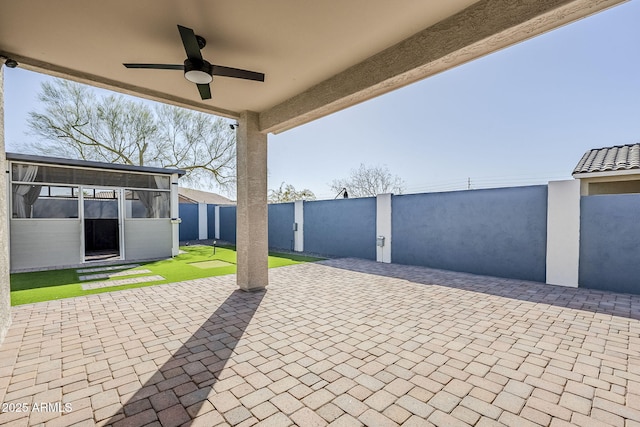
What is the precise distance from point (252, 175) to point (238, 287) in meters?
2.09

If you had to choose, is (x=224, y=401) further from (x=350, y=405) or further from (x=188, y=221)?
(x=188, y=221)

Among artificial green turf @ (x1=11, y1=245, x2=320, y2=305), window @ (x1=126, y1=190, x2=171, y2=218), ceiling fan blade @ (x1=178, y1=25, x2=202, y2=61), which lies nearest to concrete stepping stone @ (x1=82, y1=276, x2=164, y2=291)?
artificial green turf @ (x1=11, y1=245, x2=320, y2=305)

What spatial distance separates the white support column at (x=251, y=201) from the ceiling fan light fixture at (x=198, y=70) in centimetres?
194

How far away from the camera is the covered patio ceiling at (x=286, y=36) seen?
2.19 m

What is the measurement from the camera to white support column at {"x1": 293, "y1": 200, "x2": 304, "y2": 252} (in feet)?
36.6

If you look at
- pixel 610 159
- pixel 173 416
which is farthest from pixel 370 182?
pixel 173 416

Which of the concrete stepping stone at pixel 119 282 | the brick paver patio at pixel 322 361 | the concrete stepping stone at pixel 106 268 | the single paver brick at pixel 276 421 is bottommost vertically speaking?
the concrete stepping stone at pixel 106 268

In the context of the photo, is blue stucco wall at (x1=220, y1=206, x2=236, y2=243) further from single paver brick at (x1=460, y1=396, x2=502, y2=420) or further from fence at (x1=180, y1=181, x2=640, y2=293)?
single paver brick at (x1=460, y1=396, x2=502, y2=420)

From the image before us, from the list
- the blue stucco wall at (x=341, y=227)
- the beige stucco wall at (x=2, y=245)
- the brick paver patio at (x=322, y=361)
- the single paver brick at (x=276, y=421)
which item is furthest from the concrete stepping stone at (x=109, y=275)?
the single paver brick at (x=276, y=421)

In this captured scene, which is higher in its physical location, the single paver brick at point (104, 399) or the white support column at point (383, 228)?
the white support column at point (383, 228)

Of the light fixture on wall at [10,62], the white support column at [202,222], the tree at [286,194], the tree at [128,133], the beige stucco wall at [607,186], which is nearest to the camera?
the light fixture on wall at [10,62]

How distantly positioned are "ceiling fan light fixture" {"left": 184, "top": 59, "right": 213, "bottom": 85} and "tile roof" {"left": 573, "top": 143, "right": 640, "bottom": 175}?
8.68m

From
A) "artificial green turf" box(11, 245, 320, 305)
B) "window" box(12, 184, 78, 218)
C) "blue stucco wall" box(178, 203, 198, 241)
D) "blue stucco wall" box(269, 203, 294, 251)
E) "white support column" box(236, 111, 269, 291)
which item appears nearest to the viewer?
"artificial green turf" box(11, 245, 320, 305)

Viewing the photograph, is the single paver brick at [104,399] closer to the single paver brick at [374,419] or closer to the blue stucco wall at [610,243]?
the single paver brick at [374,419]
